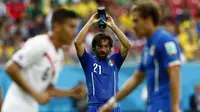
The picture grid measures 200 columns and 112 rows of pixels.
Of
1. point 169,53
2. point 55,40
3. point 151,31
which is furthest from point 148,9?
point 55,40

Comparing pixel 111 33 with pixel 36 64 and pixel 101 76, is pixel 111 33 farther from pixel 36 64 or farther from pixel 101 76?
pixel 36 64

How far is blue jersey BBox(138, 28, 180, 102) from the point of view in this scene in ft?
25.1

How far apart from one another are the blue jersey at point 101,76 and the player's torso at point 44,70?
139 centimetres

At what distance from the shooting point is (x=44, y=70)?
7816mm

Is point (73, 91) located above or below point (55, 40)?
below

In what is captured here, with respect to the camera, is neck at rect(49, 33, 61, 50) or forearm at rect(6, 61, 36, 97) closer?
forearm at rect(6, 61, 36, 97)

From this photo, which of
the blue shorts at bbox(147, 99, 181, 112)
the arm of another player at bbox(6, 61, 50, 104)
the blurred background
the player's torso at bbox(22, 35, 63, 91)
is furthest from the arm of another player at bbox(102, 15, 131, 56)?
the blurred background

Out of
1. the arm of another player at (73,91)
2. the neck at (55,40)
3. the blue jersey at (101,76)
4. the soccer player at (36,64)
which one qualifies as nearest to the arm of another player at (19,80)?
the soccer player at (36,64)

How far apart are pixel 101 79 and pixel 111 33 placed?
745cm

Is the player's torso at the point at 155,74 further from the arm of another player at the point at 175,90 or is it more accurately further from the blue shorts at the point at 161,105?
the arm of another player at the point at 175,90

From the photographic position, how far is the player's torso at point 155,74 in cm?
774

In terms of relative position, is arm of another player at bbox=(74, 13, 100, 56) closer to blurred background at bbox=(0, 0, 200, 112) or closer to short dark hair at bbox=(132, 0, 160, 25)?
short dark hair at bbox=(132, 0, 160, 25)

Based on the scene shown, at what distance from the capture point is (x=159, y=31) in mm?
7871

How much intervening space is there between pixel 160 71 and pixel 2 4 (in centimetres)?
1420
